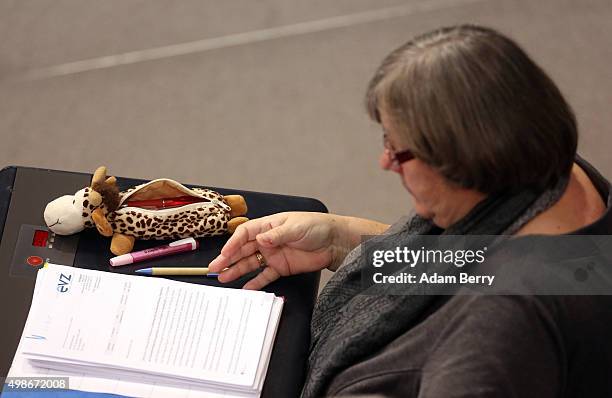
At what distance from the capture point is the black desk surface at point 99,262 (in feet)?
4.20

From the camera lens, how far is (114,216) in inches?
54.7

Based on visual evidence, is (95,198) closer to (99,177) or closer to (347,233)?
(99,177)

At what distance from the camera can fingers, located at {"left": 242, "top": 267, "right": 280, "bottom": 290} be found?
1367 millimetres

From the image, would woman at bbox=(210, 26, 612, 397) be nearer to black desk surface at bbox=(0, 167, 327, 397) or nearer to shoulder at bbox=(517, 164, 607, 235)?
shoulder at bbox=(517, 164, 607, 235)

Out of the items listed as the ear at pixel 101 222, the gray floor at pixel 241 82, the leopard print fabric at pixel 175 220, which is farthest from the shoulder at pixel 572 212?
the gray floor at pixel 241 82

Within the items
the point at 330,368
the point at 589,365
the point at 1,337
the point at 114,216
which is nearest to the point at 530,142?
the point at 589,365

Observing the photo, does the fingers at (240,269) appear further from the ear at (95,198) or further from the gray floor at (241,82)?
the gray floor at (241,82)

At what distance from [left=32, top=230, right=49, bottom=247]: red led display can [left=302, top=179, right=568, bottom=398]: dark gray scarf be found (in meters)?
0.48

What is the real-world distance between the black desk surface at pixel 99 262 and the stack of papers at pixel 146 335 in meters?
0.03

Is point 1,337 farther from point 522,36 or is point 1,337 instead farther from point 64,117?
point 522,36

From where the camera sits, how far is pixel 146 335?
1.27 m

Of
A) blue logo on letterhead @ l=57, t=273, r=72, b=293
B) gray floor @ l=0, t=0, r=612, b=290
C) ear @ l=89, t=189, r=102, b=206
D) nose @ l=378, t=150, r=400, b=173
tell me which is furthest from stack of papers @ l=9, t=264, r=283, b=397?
gray floor @ l=0, t=0, r=612, b=290

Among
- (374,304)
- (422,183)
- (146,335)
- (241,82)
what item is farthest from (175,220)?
(241,82)

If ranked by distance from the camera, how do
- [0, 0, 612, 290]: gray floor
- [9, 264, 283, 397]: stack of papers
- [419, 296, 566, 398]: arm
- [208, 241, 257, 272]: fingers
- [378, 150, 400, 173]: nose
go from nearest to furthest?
[419, 296, 566, 398]: arm → [378, 150, 400, 173]: nose → [9, 264, 283, 397]: stack of papers → [208, 241, 257, 272]: fingers → [0, 0, 612, 290]: gray floor
